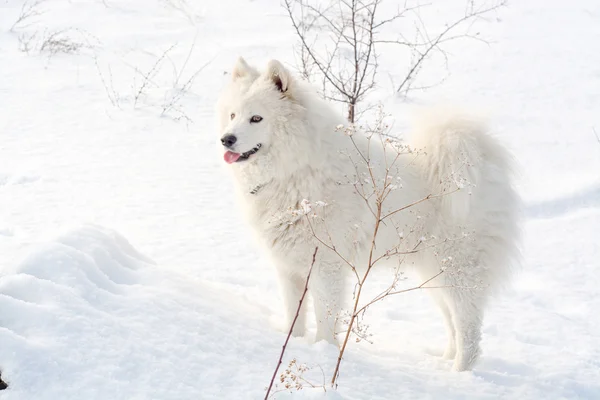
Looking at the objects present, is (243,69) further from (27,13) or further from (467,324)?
(27,13)

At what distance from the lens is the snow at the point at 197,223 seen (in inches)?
95.6

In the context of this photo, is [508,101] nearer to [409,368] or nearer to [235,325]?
[409,368]

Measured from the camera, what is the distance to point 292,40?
10.5 metres

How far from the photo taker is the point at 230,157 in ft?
11.4

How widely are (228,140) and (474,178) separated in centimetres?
150

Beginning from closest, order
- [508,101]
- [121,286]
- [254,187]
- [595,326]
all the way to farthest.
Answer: [121,286]
[254,187]
[595,326]
[508,101]

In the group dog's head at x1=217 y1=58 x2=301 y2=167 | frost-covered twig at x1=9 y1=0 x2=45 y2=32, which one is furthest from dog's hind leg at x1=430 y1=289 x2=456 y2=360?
frost-covered twig at x1=9 y1=0 x2=45 y2=32

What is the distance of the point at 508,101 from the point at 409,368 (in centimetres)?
657

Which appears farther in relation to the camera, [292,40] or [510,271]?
[292,40]

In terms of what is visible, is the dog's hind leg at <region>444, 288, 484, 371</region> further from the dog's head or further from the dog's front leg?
the dog's head

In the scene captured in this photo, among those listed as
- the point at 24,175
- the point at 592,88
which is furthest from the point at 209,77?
the point at 592,88

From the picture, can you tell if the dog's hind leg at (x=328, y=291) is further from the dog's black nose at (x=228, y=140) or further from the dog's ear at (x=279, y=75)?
the dog's ear at (x=279, y=75)

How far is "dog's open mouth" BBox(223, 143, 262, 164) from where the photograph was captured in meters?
3.47

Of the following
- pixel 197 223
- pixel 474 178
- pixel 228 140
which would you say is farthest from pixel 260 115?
pixel 197 223
